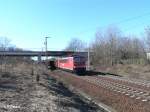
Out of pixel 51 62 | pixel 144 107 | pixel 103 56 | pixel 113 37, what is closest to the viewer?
pixel 144 107

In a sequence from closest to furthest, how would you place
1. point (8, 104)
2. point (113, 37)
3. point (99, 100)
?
point (8, 104) < point (99, 100) < point (113, 37)

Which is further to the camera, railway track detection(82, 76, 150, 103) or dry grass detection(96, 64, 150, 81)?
dry grass detection(96, 64, 150, 81)

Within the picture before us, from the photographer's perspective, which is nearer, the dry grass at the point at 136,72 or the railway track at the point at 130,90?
the railway track at the point at 130,90

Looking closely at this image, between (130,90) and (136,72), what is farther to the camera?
(136,72)

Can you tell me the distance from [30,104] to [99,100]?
290 inches

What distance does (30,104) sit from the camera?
15.2 meters

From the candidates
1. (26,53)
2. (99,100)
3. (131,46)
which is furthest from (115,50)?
(99,100)

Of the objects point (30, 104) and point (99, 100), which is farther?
point (99, 100)

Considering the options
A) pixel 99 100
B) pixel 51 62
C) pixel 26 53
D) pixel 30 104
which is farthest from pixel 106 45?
pixel 30 104

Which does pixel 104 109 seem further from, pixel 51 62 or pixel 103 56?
pixel 103 56

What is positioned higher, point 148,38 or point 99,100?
point 148,38

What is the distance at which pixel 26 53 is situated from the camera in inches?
5645

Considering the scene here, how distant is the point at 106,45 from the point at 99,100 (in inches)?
3249

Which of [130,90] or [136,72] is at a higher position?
[130,90]
